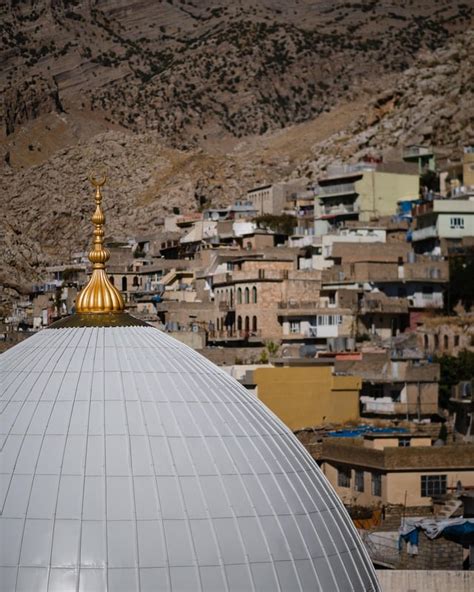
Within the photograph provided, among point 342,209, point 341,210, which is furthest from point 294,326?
point 342,209

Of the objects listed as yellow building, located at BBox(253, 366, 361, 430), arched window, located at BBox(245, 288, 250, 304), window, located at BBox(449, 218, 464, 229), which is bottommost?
yellow building, located at BBox(253, 366, 361, 430)

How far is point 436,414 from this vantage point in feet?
139

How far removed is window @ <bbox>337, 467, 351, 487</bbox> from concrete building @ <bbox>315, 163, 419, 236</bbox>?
87.4 ft

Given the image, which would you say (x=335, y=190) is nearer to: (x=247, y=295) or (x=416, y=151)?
(x=416, y=151)

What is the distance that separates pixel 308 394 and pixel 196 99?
96.7 meters

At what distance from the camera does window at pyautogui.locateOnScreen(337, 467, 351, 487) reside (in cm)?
3509

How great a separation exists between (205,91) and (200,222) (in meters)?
71.8

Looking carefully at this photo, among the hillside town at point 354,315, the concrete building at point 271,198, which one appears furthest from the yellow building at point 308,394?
the concrete building at point 271,198

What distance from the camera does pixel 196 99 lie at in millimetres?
136000

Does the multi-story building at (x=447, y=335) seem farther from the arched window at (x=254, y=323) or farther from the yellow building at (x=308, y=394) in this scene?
the yellow building at (x=308, y=394)

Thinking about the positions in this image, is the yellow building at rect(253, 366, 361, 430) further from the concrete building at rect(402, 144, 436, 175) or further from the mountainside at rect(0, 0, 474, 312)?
the concrete building at rect(402, 144, 436, 175)

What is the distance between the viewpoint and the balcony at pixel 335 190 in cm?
6384

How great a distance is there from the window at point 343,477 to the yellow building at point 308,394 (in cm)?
415

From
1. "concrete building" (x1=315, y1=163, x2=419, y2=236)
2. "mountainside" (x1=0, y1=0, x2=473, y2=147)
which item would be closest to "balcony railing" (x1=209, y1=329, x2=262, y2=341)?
"concrete building" (x1=315, y1=163, x2=419, y2=236)
